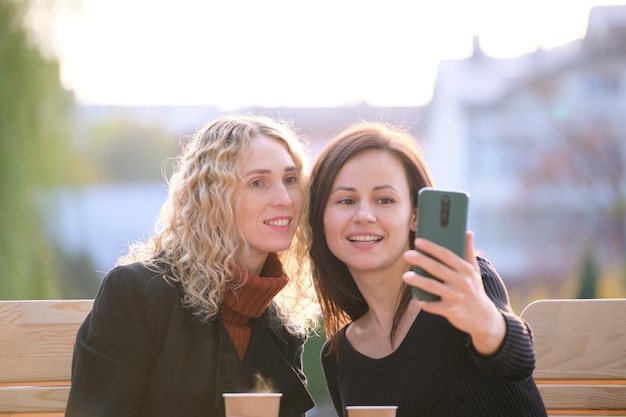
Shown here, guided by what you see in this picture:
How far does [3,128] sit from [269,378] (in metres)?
4.22

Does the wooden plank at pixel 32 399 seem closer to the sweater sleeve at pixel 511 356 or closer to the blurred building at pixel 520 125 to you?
the sweater sleeve at pixel 511 356

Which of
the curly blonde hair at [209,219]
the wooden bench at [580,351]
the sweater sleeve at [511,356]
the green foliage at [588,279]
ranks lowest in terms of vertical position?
the green foliage at [588,279]

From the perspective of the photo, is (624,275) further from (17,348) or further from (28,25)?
(17,348)

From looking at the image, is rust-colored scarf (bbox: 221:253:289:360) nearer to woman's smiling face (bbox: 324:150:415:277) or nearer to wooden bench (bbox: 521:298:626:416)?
woman's smiling face (bbox: 324:150:415:277)

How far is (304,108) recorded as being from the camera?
450 inches

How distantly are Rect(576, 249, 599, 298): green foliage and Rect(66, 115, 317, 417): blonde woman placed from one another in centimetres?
730

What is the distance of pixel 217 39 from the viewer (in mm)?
9578

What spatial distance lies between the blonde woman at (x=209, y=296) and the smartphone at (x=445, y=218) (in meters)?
0.80

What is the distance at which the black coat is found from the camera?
2.28m

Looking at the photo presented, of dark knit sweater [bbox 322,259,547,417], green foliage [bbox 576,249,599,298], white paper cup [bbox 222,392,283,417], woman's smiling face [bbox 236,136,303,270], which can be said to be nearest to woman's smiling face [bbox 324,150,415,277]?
woman's smiling face [bbox 236,136,303,270]

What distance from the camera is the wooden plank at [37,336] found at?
263 cm

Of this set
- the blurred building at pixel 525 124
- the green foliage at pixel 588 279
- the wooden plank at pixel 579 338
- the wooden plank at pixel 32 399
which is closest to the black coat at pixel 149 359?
the wooden plank at pixel 32 399

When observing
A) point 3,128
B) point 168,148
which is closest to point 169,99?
point 168,148

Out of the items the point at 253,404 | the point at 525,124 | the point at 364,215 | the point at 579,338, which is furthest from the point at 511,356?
the point at 525,124
